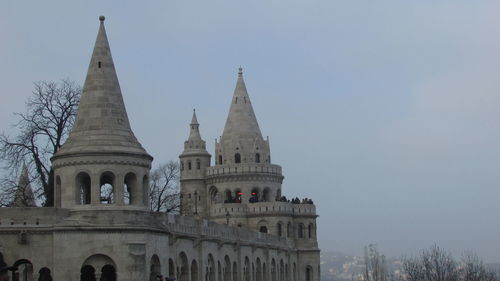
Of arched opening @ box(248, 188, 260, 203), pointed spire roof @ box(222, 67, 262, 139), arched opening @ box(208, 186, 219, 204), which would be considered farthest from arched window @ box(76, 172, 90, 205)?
pointed spire roof @ box(222, 67, 262, 139)

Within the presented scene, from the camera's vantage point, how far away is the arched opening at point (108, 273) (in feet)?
106

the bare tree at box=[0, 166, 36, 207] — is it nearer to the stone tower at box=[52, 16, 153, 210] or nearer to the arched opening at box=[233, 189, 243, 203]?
the stone tower at box=[52, 16, 153, 210]

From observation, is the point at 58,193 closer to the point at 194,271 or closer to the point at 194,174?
the point at 194,271

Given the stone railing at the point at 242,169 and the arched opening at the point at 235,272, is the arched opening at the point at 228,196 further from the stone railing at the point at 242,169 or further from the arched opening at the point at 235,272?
the arched opening at the point at 235,272

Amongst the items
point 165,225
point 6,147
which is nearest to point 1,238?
point 165,225

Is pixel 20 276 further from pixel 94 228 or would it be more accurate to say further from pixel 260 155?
pixel 260 155

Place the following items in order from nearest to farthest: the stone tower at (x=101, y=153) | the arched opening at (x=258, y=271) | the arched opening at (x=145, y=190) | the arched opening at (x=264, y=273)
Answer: the stone tower at (x=101, y=153) → the arched opening at (x=145, y=190) → the arched opening at (x=258, y=271) → the arched opening at (x=264, y=273)

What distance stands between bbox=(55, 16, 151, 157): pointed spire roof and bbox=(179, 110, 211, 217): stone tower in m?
38.6

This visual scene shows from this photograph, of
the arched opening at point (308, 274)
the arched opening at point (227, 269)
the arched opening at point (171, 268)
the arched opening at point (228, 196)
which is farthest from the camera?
the arched opening at point (228, 196)

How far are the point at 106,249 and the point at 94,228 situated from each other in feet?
2.81

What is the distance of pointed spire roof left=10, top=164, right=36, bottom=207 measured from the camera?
4315cm

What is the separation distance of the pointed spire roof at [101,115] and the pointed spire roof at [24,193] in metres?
10.6

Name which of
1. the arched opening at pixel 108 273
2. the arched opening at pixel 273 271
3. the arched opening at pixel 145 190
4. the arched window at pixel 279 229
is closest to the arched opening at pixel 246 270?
the arched opening at pixel 273 271

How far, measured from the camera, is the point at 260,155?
72.8 m
